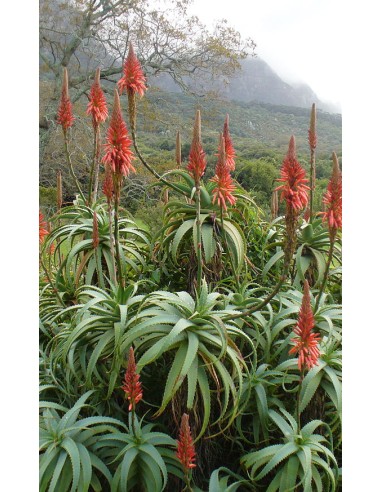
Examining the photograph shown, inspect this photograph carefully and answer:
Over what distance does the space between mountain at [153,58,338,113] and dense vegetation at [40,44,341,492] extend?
0.07 m

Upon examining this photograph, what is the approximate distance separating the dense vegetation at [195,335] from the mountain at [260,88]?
0.07 meters

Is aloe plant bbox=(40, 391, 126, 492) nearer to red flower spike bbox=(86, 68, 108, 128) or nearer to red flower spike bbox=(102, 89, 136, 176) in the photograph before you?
red flower spike bbox=(102, 89, 136, 176)

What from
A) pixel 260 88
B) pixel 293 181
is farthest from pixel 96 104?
pixel 293 181

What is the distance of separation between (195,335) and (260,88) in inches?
45.1

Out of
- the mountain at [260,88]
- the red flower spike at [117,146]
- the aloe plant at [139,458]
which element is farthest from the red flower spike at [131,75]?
the aloe plant at [139,458]

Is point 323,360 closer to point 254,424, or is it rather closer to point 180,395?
point 254,424

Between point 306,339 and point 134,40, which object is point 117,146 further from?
point 134,40

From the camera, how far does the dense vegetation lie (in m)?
1.28

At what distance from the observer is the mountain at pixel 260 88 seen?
1885 millimetres

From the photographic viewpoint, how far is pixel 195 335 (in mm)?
1307

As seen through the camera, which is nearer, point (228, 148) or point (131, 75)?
point (131, 75)
